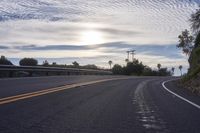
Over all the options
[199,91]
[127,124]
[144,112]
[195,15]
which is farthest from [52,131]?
[195,15]

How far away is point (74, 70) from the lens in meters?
49.1

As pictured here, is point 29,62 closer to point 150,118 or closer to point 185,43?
point 185,43

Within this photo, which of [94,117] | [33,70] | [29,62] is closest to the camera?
[94,117]

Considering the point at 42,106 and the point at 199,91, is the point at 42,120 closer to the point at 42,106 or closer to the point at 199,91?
the point at 42,106

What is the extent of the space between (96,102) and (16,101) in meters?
2.57

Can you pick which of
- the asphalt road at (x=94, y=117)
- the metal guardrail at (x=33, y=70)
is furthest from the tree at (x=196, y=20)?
the asphalt road at (x=94, y=117)

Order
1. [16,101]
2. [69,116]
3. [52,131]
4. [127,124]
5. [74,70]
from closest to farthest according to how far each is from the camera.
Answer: [52,131] → [127,124] → [69,116] → [16,101] → [74,70]

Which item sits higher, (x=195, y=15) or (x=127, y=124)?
(x=195, y=15)

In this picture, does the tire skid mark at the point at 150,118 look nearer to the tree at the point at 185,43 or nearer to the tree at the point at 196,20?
the tree at the point at 196,20

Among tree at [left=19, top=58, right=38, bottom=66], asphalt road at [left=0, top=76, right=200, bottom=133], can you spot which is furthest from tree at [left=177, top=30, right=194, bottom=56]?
asphalt road at [left=0, top=76, right=200, bottom=133]

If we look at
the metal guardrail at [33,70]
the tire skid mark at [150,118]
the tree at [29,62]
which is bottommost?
the tire skid mark at [150,118]

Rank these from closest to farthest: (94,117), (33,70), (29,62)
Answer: (94,117) < (33,70) < (29,62)

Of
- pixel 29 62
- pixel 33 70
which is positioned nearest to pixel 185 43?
pixel 29 62

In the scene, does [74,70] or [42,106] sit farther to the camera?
[74,70]
